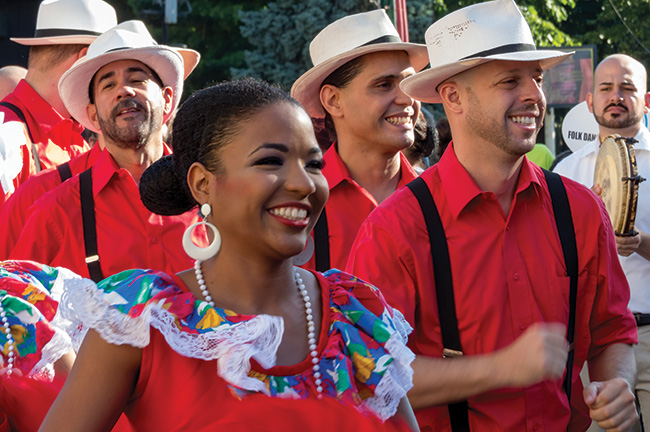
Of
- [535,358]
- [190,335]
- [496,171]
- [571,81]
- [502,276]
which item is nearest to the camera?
[190,335]

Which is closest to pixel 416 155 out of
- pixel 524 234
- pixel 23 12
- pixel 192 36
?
pixel 524 234

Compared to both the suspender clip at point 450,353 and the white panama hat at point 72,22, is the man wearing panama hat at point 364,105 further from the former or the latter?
the white panama hat at point 72,22

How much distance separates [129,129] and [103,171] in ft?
0.82

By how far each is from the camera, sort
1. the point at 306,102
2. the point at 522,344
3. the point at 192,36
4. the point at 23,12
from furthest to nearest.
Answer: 1. the point at 192,36
2. the point at 23,12
3. the point at 306,102
4. the point at 522,344

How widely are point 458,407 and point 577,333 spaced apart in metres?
0.60

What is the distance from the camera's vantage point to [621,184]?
210 inches

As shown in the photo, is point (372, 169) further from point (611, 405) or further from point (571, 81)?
point (571, 81)

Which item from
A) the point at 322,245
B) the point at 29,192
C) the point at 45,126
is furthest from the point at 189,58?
the point at 322,245

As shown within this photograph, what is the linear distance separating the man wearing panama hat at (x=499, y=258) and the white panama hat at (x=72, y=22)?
129 inches

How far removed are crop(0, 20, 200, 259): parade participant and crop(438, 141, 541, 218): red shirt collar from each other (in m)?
2.10

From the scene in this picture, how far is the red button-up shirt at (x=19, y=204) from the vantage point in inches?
188

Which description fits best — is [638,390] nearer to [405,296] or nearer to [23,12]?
[405,296]

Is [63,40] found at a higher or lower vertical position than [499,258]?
higher

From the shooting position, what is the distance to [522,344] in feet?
9.35
